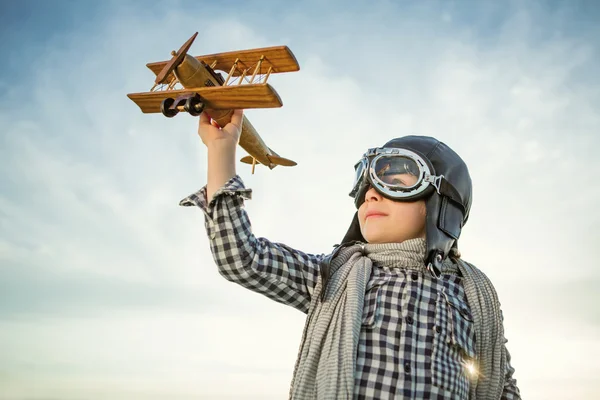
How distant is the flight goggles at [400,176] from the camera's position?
8.86ft

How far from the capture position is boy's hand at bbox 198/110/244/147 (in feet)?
7.87

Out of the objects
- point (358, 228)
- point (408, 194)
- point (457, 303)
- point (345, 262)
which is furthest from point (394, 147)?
point (457, 303)

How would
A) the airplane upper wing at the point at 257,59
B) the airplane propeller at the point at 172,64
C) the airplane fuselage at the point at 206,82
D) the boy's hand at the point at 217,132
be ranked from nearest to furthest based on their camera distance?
the boy's hand at the point at 217,132 → the airplane upper wing at the point at 257,59 → the airplane propeller at the point at 172,64 → the airplane fuselage at the point at 206,82

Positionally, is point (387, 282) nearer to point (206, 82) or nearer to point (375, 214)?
point (375, 214)

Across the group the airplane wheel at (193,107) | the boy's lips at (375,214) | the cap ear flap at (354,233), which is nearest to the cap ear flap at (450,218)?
the boy's lips at (375,214)

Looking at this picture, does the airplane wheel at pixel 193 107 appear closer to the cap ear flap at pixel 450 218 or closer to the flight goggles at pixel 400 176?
the flight goggles at pixel 400 176

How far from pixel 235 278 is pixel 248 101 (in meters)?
1.13

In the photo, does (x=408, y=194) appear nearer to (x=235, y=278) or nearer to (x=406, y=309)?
(x=406, y=309)

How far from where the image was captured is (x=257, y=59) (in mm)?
3740

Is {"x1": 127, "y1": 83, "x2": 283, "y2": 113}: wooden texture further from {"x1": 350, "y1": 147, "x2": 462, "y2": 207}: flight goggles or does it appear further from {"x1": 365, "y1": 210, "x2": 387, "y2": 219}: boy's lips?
{"x1": 365, "y1": 210, "x2": 387, "y2": 219}: boy's lips

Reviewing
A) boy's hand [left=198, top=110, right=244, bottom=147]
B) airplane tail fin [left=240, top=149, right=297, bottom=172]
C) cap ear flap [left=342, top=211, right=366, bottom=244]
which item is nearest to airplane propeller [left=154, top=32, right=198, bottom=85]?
airplane tail fin [left=240, top=149, right=297, bottom=172]

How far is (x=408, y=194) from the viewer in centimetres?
268

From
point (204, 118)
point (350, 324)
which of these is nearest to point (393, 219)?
point (350, 324)

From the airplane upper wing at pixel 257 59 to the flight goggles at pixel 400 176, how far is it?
127cm
